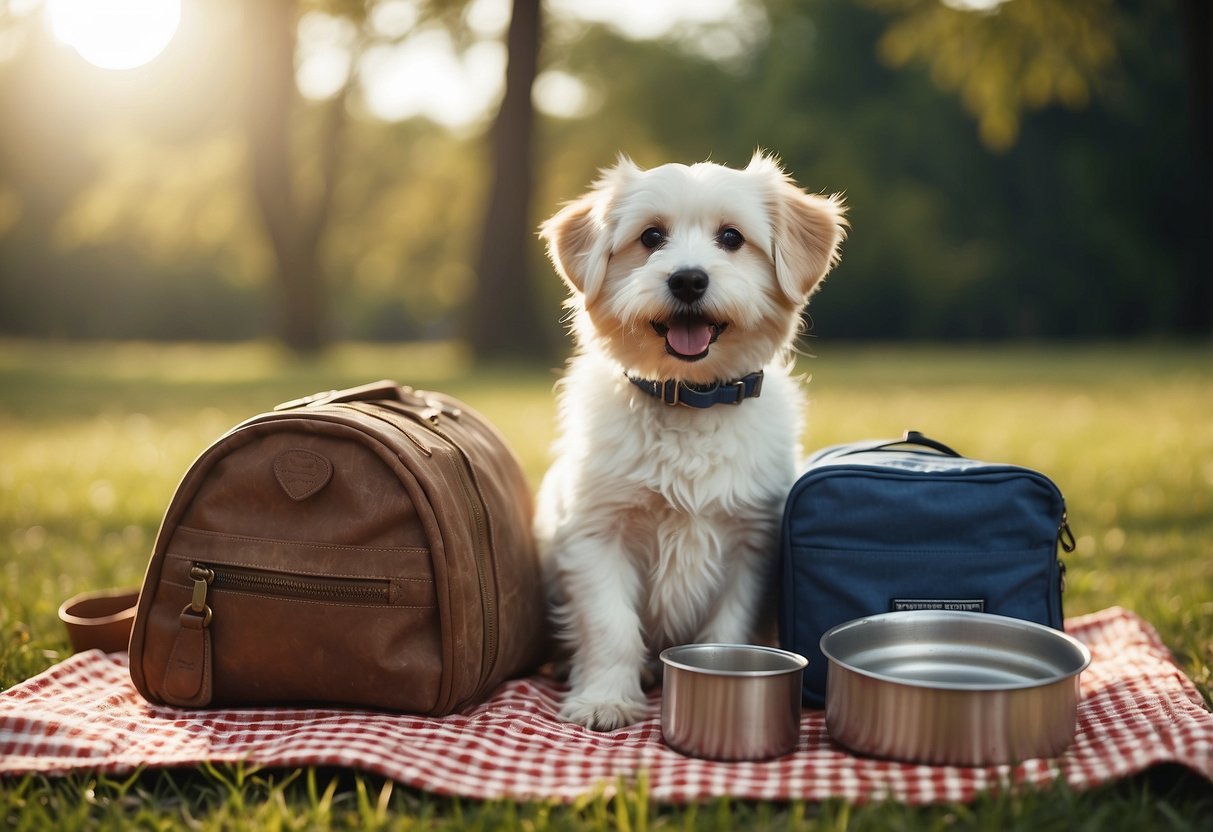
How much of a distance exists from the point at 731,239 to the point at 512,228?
11913mm

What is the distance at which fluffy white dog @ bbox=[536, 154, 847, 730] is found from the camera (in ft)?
9.55

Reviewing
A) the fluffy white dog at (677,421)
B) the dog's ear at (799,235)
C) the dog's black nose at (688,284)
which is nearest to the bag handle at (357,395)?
the fluffy white dog at (677,421)

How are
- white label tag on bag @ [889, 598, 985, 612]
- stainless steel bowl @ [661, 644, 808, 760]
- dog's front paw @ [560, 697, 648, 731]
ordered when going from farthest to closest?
white label tag on bag @ [889, 598, 985, 612]
dog's front paw @ [560, 697, 648, 731]
stainless steel bowl @ [661, 644, 808, 760]

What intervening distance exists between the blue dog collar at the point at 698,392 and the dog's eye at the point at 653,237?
39 centimetres

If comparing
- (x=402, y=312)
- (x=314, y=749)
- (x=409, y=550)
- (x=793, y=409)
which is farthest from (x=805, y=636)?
(x=402, y=312)

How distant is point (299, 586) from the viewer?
2.68 meters

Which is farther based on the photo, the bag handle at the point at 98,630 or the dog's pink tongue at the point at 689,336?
the bag handle at the point at 98,630

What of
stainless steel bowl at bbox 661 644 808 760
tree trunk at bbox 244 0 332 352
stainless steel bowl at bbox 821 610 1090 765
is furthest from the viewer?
tree trunk at bbox 244 0 332 352

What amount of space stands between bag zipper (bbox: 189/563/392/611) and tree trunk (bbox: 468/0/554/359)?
39.8 feet

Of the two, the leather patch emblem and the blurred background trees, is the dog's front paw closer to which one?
the leather patch emblem

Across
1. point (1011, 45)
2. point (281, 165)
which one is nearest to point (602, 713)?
point (1011, 45)

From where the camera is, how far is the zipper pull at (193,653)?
2.69 metres

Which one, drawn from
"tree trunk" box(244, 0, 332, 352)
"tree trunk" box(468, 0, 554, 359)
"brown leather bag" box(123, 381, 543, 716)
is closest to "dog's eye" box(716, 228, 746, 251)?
"brown leather bag" box(123, 381, 543, 716)

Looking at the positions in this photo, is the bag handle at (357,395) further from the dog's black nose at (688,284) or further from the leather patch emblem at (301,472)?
the dog's black nose at (688,284)
